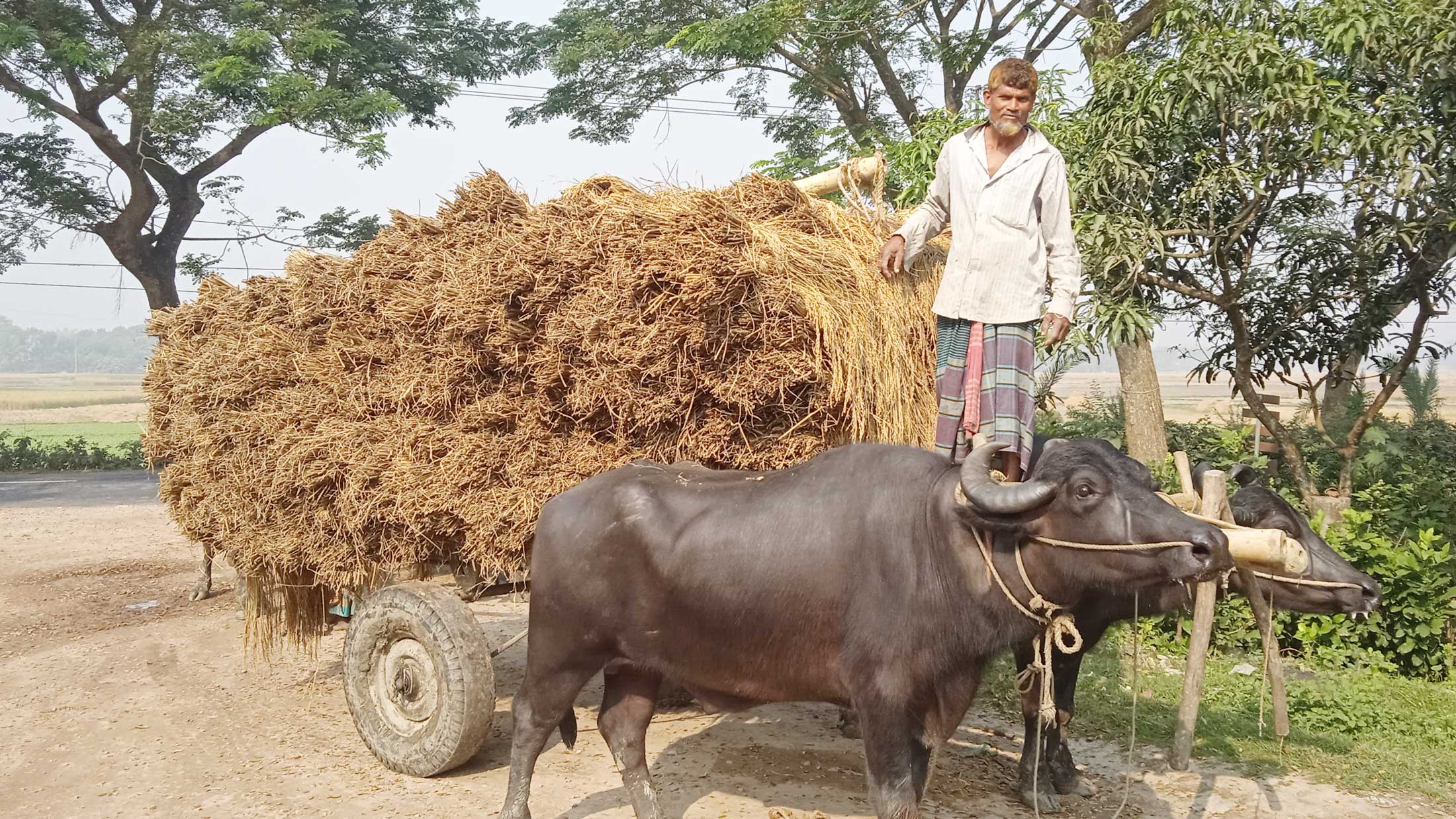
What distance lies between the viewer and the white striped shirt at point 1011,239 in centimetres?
382

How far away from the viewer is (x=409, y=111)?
754 inches

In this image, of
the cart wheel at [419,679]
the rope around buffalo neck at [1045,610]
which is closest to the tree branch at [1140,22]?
the rope around buffalo neck at [1045,610]

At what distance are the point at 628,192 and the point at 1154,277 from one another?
11.9ft

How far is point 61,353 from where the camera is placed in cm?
11681

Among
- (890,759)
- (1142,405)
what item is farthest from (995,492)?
(1142,405)

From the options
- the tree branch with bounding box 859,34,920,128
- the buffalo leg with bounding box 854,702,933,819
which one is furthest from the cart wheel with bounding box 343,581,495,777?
the tree branch with bounding box 859,34,920,128

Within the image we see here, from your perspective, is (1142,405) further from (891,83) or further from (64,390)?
(64,390)

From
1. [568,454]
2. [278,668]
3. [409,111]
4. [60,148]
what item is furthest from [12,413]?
[568,454]

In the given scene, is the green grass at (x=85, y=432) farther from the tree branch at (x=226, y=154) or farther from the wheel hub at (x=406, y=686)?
the wheel hub at (x=406, y=686)

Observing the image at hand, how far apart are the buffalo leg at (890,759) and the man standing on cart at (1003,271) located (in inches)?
39.8

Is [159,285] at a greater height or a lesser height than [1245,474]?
greater

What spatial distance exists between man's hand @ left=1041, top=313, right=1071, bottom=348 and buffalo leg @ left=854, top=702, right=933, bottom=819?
1.44 m

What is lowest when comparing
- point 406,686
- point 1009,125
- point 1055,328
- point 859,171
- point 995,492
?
point 406,686

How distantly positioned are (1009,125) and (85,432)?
1399 inches
